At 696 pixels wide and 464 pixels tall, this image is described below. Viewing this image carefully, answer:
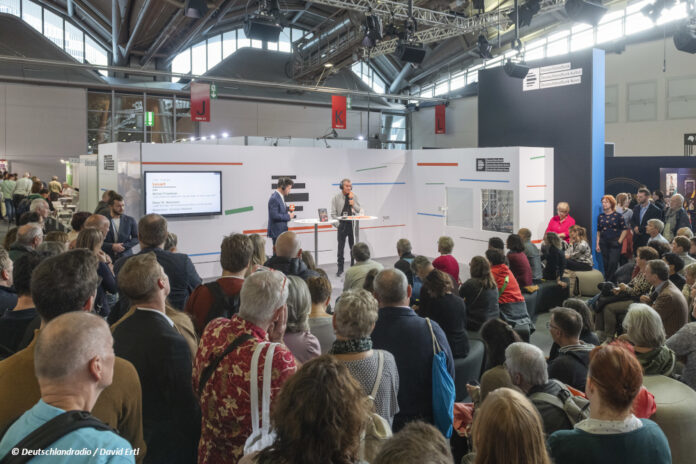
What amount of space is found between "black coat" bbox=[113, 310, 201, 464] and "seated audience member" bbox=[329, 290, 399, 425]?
0.62 meters

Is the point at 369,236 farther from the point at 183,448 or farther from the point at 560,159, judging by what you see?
the point at 183,448

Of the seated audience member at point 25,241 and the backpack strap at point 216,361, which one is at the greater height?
the seated audience member at point 25,241

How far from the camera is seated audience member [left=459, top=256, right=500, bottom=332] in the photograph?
4691 millimetres

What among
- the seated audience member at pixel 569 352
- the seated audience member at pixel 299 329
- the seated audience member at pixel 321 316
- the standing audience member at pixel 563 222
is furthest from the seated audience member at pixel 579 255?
the seated audience member at pixel 299 329

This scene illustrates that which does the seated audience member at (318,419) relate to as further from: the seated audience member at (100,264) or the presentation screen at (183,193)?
the presentation screen at (183,193)

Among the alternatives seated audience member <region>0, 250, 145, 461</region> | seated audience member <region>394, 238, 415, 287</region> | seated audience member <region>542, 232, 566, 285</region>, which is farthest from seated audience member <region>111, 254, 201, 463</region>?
seated audience member <region>542, 232, 566, 285</region>

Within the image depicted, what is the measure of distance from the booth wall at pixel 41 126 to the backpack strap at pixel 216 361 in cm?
1703

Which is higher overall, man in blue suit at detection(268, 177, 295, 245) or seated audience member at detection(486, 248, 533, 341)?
man in blue suit at detection(268, 177, 295, 245)

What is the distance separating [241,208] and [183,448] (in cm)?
764

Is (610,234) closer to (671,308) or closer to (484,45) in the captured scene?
(671,308)

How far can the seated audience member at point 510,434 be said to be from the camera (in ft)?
4.47

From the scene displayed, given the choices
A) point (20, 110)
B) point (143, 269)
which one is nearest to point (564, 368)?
point (143, 269)

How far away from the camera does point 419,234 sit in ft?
37.3

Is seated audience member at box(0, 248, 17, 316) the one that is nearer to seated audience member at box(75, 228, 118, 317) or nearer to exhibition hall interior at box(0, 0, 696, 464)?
exhibition hall interior at box(0, 0, 696, 464)
